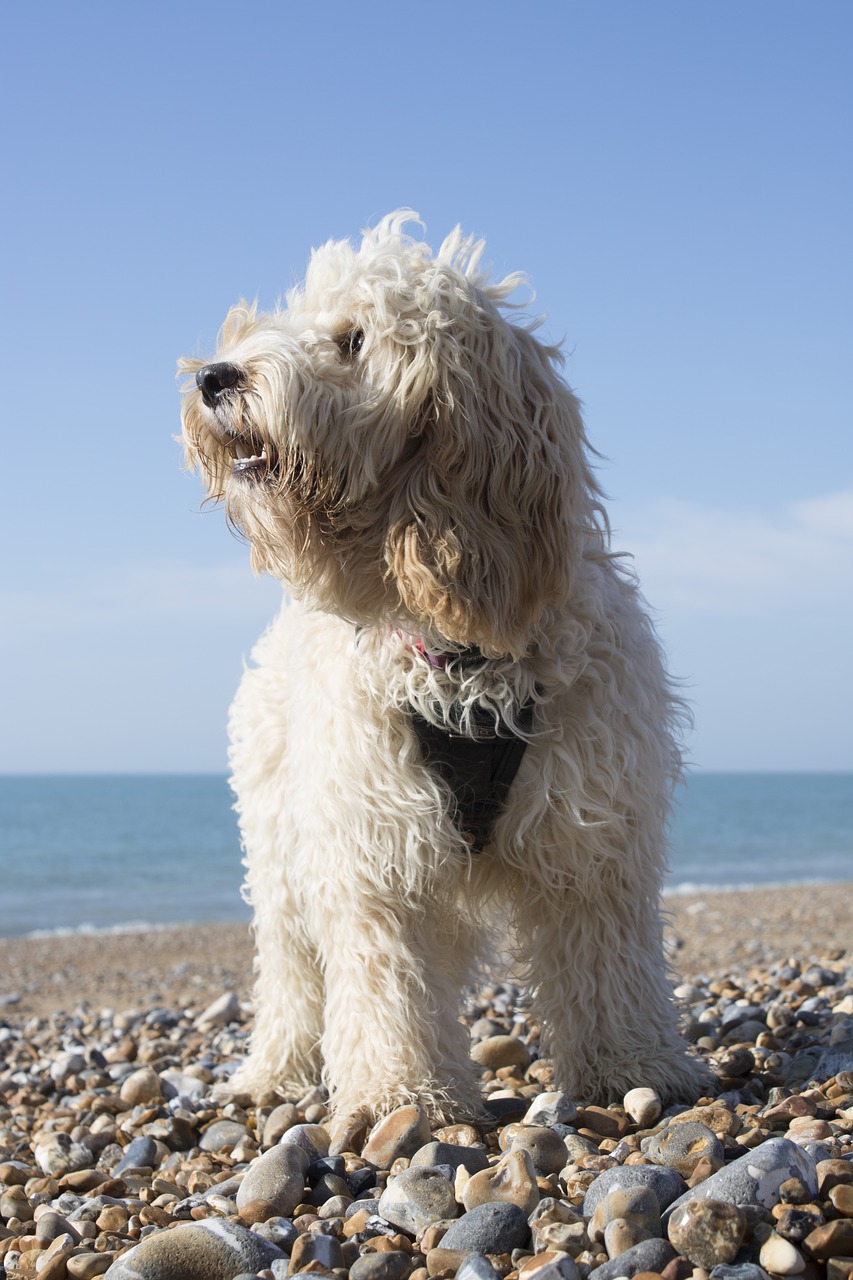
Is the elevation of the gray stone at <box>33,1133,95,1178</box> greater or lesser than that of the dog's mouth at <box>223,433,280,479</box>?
lesser

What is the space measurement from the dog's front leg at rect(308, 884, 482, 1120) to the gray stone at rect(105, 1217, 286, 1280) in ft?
3.49

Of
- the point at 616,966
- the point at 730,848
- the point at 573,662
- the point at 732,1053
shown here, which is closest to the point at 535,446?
the point at 573,662

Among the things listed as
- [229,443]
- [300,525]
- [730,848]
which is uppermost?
[229,443]

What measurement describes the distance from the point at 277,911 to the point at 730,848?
31.4 metres

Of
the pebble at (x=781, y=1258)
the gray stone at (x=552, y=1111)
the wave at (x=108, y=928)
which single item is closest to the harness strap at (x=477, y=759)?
the gray stone at (x=552, y=1111)

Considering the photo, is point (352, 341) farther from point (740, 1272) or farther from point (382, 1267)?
point (740, 1272)

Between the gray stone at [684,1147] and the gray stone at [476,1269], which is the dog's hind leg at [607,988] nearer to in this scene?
the gray stone at [684,1147]

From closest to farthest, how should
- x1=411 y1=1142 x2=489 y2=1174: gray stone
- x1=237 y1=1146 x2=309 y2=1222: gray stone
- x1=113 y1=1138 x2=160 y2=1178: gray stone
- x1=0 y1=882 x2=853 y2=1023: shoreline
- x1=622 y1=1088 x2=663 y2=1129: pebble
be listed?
x1=237 y1=1146 x2=309 y2=1222: gray stone
x1=411 y1=1142 x2=489 y2=1174: gray stone
x1=622 y1=1088 x2=663 y2=1129: pebble
x1=113 y1=1138 x2=160 y2=1178: gray stone
x1=0 y1=882 x2=853 y2=1023: shoreline

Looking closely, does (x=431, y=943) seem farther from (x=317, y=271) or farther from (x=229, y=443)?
(x=317, y=271)

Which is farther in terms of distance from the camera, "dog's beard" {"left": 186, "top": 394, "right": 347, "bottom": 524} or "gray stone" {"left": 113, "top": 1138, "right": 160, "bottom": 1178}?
"gray stone" {"left": 113, "top": 1138, "right": 160, "bottom": 1178}

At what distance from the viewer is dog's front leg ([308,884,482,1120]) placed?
3.77 metres

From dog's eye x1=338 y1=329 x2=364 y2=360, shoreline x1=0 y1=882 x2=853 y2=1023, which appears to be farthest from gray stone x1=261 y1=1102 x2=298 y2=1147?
shoreline x1=0 y1=882 x2=853 y2=1023

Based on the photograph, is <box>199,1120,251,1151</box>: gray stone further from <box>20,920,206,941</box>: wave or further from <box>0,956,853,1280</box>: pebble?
<box>20,920,206,941</box>: wave

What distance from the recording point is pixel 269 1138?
13.7 ft
